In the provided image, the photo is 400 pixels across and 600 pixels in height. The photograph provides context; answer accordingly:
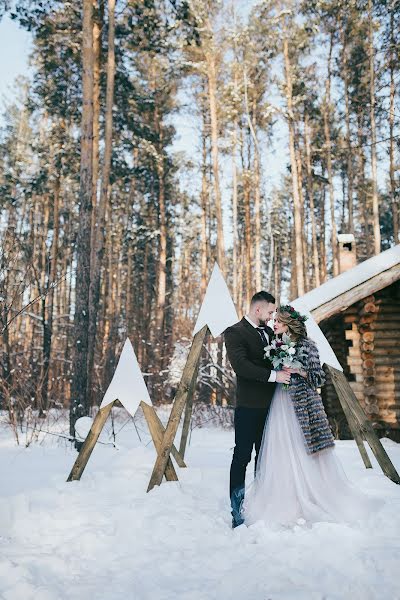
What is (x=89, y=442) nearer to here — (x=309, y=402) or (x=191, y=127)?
(x=309, y=402)

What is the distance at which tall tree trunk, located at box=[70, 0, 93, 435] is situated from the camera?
28.8 feet

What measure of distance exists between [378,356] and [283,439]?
21.7 ft

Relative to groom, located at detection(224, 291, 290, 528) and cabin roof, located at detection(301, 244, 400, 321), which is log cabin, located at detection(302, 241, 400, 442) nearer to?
cabin roof, located at detection(301, 244, 400, 321)

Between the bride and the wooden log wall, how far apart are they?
5993 millimetres

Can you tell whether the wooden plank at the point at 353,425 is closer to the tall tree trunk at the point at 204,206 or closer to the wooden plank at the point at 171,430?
the wooden plank at the point at 171,430

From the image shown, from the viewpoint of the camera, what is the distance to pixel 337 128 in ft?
69.4

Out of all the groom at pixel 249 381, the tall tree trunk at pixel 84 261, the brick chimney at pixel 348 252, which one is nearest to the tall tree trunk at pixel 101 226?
the tall tree trunk at pixel 84 261

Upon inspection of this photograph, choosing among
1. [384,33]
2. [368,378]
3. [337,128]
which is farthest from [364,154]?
[368,378]

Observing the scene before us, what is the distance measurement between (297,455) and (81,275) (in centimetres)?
597

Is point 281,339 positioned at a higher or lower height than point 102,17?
lower

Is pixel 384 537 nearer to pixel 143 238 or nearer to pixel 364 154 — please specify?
pixel 143 238

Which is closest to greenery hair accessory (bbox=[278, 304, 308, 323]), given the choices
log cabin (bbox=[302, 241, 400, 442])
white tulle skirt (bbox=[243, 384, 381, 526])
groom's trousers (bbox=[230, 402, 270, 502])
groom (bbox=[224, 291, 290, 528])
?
groom (bbox=[224, 291, 290, 528])

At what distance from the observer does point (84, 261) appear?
888cm

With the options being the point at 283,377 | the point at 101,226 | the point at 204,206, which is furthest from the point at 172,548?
the point at 204,206
